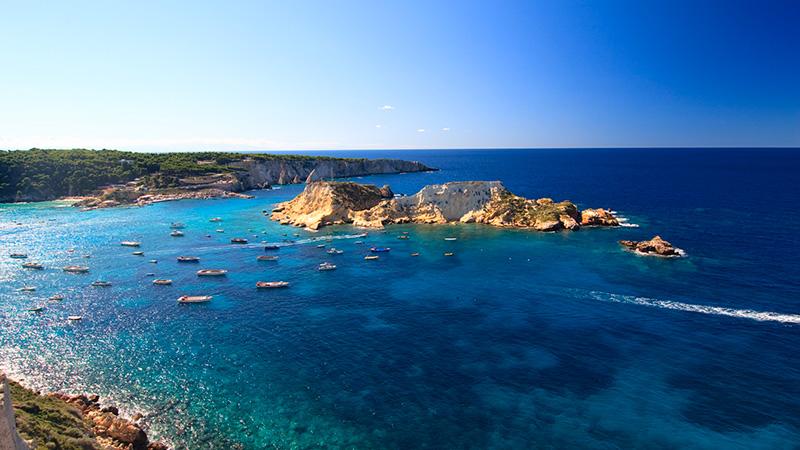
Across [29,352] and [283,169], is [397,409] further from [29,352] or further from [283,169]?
[283,169]

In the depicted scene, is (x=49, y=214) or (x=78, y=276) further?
(x=49, y=214)

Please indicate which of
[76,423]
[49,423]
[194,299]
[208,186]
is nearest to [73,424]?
[76,423]

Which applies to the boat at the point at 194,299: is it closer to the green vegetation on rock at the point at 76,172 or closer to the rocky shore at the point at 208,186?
the rocky shore at the point at 208,186

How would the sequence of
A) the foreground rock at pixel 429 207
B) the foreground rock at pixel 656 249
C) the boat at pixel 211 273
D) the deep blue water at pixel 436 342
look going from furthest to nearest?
1. the foreground rock at pixel 429 207
2. the foreground rock at pixel 656 249
3. the boat at pixel 211 273
4. the deep blue water at pixel 436 342

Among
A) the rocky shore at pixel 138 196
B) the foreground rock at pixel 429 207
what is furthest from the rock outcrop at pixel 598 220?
the rocky shore at pixel 138 196

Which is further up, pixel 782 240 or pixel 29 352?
pixel 782 240

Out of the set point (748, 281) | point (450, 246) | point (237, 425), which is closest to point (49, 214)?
point (450, 246)
